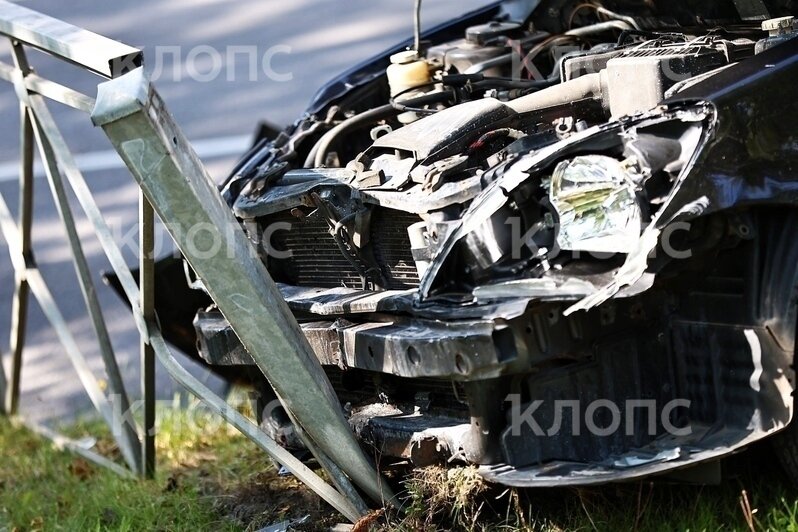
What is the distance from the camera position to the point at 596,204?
9.93ft

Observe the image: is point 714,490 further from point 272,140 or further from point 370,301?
point 272,140

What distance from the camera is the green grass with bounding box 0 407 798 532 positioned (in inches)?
133

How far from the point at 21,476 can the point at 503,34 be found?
110 inches

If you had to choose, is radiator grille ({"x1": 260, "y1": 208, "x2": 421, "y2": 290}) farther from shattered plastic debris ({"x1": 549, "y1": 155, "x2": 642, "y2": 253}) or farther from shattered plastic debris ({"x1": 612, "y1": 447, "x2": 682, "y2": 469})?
shattered plastic debris ({"x1": 612, "y1": 447, "x2": 682, "y2": 469})

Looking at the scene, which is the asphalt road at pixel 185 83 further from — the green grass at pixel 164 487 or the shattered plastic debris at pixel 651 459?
the shattered plastic debris at pixel 651 459

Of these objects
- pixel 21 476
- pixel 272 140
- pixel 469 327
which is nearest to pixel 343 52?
pixel 272 140

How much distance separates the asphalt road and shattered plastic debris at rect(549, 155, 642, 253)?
3.72 m

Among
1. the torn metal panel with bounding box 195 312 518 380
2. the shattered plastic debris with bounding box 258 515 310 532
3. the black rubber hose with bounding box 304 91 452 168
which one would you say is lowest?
the shattered plastic debris with bounding box 258 515 310 532

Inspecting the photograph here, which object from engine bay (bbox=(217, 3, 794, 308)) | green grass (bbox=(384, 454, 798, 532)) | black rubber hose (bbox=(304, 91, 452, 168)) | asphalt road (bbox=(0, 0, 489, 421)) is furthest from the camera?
asphalt road (bbox=(0, 0, 489, 421))

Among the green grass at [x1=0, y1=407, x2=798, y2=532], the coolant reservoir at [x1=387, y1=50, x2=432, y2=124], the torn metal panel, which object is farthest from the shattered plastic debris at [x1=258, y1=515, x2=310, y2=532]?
the coolant reservoir at [x1=387, y1=50, x2=432, y2=124]

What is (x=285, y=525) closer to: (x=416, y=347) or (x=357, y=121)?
(x=416, y=347)

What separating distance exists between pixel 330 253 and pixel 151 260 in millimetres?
609

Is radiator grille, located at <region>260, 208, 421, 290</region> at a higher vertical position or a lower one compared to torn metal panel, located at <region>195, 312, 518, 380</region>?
higher

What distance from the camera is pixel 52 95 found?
4.14m
